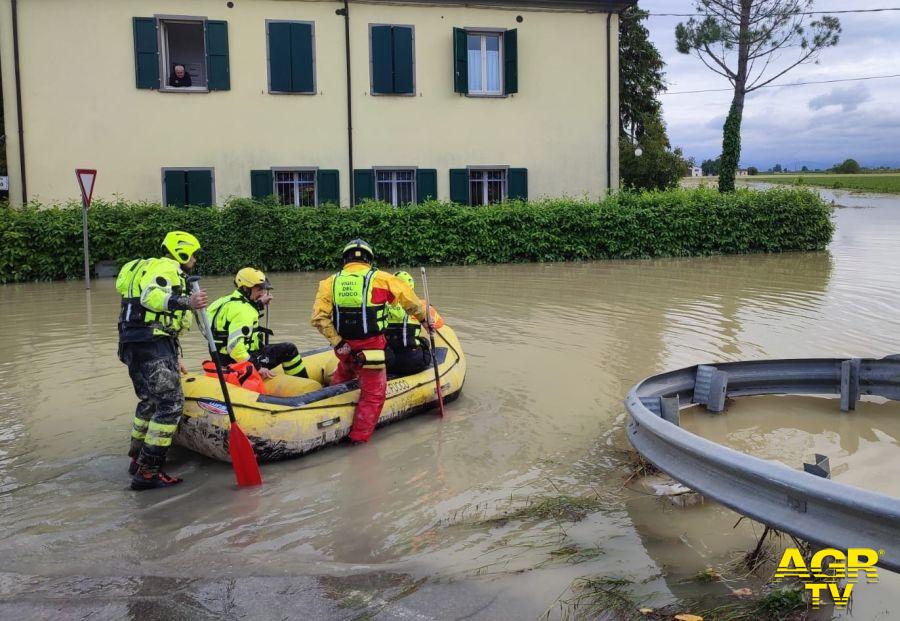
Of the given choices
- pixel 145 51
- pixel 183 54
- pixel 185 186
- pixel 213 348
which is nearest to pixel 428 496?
pixel 213 348

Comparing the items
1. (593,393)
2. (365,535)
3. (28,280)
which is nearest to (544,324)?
(593,393)

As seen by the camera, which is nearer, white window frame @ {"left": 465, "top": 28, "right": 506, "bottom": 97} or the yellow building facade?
the yellow building facade

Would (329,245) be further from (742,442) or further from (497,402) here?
(742,442)

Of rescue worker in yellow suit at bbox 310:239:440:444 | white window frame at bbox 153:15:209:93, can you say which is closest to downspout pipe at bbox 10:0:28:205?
white window frame at bbox 153:15:209:93

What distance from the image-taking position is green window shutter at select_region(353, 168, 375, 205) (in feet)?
71.1

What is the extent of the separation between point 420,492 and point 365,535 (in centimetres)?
78

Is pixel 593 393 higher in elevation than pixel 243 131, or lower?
lower

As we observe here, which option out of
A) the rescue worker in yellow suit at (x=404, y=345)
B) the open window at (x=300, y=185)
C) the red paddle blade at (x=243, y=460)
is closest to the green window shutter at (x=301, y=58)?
the open window at (x=300, y=185)

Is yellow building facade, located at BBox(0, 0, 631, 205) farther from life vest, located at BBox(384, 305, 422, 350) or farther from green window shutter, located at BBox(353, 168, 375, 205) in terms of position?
life vest, located at BBox(384, 305, 422, 350)

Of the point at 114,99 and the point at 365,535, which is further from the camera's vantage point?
the point at 114,99

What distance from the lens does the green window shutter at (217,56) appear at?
20.4 meters

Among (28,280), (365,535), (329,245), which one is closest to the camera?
(365,535)

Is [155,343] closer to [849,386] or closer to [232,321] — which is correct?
[232,321]

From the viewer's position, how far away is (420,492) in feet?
18.4
